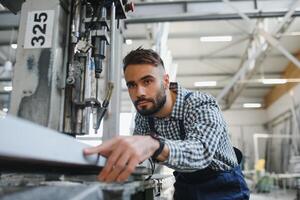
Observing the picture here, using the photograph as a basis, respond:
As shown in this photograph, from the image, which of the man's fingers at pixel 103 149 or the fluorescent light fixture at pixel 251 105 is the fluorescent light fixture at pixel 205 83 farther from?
the man's fingers at pixel 103 149

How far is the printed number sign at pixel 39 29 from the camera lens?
1.27 m

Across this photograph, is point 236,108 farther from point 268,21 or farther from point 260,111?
point 268,21

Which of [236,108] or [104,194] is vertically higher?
[236,108]

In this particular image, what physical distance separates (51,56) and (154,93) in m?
0.42

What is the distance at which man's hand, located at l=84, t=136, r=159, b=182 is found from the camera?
2.22 feet

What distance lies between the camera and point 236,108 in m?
12.1

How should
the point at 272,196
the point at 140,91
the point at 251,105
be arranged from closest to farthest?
1. the point at 140,91
2. the point at 272,196
3. the point at 251,105

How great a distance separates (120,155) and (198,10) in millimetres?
3168

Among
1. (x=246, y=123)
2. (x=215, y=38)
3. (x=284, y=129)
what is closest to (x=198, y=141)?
(x=215, y=38)

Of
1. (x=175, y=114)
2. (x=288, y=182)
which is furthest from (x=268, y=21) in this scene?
(x=175, y=114)

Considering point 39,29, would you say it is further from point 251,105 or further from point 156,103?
point 251,105

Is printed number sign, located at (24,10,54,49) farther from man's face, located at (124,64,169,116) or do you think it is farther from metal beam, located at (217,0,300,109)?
metal beam, located at (217,0,300,109)

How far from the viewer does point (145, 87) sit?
1.28 m

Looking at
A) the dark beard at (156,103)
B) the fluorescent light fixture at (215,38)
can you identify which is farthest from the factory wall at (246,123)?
the dark beard at (156,103)
